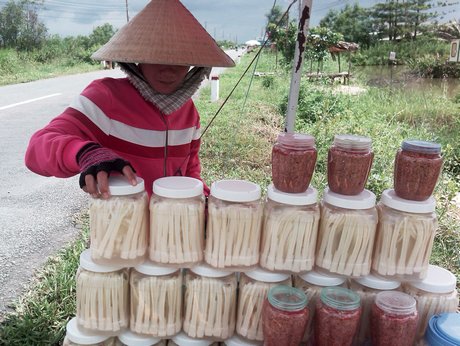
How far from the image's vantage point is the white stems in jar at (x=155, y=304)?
1200 millimetres

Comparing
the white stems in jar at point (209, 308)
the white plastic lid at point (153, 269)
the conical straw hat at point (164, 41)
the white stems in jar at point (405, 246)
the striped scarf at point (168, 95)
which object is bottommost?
the white stems in jar at point (209, 308)

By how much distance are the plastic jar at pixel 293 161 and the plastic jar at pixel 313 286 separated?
26cm

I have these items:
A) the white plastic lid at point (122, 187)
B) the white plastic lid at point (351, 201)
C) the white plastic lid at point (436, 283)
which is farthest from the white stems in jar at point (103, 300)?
the white plastic lid at point (436, 283)

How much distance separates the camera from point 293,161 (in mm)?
1176

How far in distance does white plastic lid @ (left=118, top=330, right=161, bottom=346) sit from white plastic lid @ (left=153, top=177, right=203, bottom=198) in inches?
17.7

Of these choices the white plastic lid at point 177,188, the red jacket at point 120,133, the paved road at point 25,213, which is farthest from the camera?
the paved road at point 25,213


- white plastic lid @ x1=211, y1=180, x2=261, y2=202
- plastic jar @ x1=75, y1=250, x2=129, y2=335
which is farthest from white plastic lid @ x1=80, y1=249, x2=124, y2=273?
white plastic lid @ x1=211, y1=180, x2=261, y2=202

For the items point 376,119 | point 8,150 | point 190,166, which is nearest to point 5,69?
point 8,150

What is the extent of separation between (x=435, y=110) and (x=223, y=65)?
784 centimetres

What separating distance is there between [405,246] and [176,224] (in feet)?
2.20

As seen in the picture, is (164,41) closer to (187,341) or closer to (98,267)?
(98,267)

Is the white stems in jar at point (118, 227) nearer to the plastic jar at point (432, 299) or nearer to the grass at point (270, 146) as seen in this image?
the plastic jar at point (432, 299)

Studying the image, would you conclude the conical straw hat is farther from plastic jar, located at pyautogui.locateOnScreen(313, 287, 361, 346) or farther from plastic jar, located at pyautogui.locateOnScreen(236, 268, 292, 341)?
plastic jar, located at pyautogui.locateOnScreen(313, 287, 361, 346)

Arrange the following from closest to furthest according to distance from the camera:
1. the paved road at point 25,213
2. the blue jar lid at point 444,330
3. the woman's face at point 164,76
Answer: the blue jar lid at point 444,330 → the woman's face at point 164,76 → the paved road at point 25,213
